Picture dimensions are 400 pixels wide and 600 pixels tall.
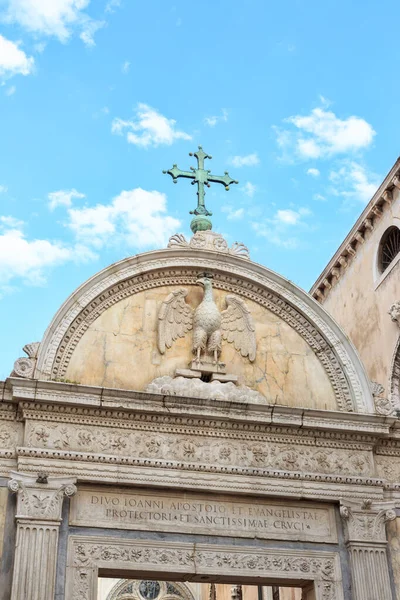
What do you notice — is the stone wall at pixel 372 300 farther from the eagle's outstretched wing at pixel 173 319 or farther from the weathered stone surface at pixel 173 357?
the eagle's outstretched wing at pixel 173 319

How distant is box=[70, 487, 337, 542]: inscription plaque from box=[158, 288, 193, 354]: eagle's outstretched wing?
90.9 inches

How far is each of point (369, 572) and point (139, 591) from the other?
756 inches

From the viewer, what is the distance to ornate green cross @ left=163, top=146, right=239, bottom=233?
564 inches

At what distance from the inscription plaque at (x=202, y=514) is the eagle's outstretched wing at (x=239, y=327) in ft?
7.69

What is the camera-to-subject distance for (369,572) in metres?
11.9

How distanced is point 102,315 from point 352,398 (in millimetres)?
4035

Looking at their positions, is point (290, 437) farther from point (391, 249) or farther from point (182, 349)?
point (391, 249)

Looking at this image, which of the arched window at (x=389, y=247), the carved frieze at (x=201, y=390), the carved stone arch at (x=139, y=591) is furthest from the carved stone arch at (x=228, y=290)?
the carved stone arch at (x=139, y=591)

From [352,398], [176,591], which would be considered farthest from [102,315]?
[176,591]

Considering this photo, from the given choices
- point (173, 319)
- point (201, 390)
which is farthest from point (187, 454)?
point (173, 319)

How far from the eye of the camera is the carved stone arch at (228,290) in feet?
41.1

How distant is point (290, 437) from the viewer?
1257 cm

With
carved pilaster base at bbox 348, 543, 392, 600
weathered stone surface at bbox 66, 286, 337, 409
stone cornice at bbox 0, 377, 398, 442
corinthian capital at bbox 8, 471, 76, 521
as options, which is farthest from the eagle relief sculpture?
carved pilaster base at bbox 348, 543, 392, 600

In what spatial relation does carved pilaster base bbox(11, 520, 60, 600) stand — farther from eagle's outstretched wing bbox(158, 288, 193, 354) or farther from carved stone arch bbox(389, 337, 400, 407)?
carved stone arch bbox(389, 337, 400, 407)
